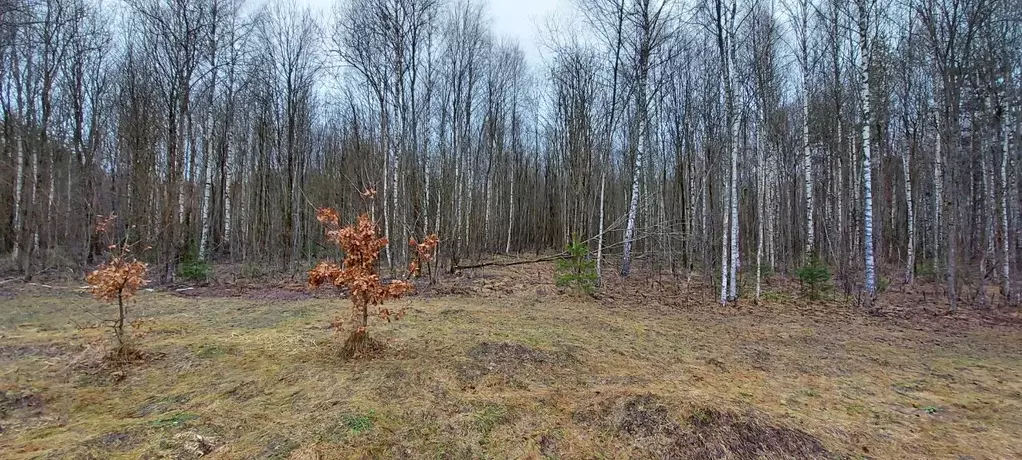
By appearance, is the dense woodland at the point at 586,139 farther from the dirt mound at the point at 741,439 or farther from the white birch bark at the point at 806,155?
the dirt mound at the point at 741,439

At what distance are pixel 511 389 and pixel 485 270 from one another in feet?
32.0

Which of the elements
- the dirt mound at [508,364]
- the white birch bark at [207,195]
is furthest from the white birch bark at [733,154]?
the white birch bark at [207,195]

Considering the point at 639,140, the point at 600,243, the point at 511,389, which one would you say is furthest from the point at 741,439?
the point at 639,140

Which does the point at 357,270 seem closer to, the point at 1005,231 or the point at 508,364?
the point at 508,364

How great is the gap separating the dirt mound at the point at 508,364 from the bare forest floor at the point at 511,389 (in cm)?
3

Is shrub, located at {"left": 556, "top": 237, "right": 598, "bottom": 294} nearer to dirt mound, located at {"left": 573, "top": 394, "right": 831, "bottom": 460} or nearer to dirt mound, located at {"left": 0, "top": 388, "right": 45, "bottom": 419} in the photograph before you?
dirt mound, located at {"left": 573, "top": 394, "right": 831, "bottom": 460}

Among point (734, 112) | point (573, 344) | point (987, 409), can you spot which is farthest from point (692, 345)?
point (734, 112)

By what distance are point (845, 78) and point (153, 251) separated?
20.8 metres

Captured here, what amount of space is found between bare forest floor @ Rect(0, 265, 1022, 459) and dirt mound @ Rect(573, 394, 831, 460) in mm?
12

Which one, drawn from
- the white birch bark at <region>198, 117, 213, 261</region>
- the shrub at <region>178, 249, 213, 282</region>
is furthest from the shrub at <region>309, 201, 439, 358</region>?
the white birch bark at <region>198, 117, 213, 261</region>

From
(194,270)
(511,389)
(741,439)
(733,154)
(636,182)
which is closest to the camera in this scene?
(741,439)

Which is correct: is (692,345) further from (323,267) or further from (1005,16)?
(1005,16)

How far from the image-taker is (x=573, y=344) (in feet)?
17.0

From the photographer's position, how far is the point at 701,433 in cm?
284
